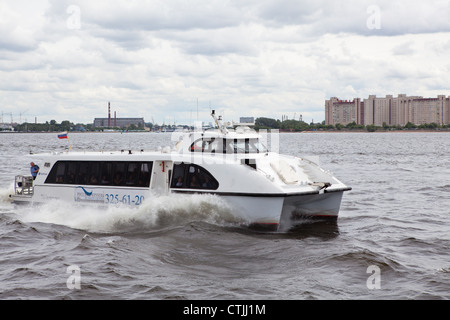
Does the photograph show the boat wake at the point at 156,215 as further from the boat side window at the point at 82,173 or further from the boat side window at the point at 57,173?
the boat side window at the point at 57,173

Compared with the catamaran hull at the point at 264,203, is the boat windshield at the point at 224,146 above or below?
above

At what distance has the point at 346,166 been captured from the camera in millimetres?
41688

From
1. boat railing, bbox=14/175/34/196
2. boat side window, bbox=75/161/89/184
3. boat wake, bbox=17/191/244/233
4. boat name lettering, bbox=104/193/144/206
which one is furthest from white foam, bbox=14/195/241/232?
boat railing, bbox=14/175/34/196

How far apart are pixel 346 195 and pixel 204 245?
39.3ft

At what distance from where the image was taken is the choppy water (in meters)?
10.2

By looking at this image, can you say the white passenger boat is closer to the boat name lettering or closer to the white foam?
the boat name lettering

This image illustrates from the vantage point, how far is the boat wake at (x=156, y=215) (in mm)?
14984

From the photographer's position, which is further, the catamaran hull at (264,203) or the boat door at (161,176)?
the boat door at (161,176)

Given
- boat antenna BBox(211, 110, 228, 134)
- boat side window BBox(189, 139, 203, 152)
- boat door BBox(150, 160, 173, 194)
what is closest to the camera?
boat door BBox(150, 160, 173, 194)

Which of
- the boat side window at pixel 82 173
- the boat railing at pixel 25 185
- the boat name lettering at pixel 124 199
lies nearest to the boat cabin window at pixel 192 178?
the boat name lettering at pixel 124 199

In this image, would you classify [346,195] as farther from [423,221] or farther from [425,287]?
[425,287]

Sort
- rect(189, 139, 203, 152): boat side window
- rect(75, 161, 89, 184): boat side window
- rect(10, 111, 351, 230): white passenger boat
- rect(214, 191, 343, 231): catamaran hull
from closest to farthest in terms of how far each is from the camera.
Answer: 1. rect(214, 191, 343, 231): catamaran hull
2. rect(10, 111, 351, 230): white passenger boat
3. rect(189, 139, 203, 152): boat side window
4. rect(75, 161, 89, 184): boat side window

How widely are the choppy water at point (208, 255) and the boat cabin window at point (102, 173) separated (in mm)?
888

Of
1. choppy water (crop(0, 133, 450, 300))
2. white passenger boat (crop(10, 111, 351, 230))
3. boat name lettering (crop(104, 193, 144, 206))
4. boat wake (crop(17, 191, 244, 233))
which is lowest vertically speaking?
choppy water (crop(0, 133, 450, 300))
